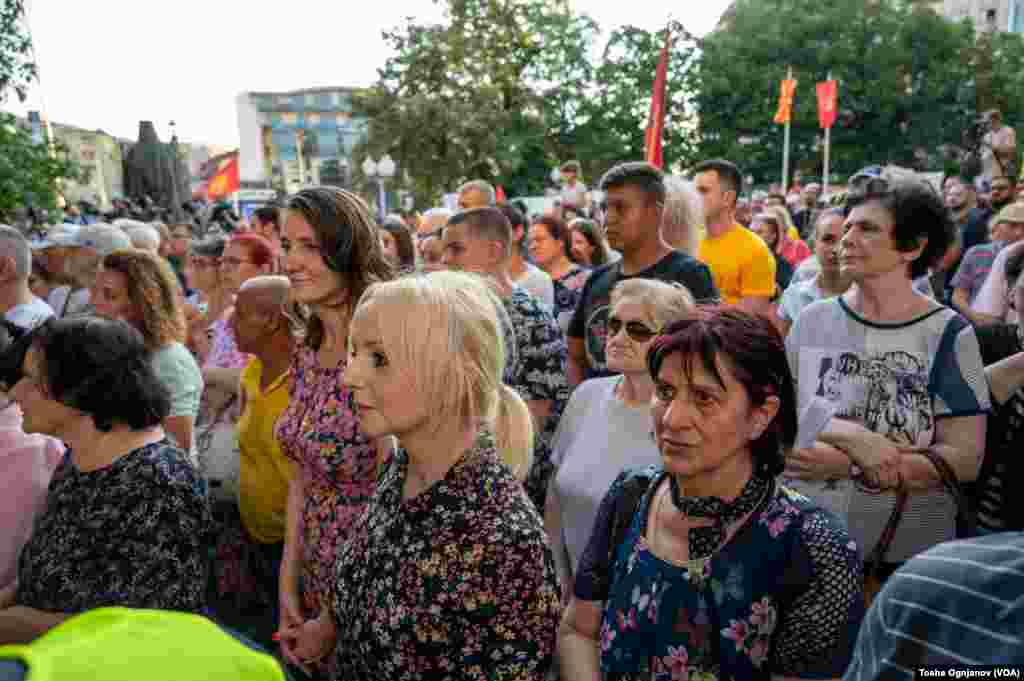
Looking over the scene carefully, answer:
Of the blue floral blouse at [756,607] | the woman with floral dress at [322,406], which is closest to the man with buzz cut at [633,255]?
the woman with floral dress at [322,406]

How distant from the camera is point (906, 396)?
256cm

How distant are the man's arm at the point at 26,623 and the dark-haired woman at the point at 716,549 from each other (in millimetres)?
1471

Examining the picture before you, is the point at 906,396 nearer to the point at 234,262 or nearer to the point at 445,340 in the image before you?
the point at 445,340

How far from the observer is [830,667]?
1606 mm

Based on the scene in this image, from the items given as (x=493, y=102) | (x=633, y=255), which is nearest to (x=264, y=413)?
(x=633, y=255)

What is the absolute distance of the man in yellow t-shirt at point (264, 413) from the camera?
3.03 m

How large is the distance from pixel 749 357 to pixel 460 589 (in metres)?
0.79

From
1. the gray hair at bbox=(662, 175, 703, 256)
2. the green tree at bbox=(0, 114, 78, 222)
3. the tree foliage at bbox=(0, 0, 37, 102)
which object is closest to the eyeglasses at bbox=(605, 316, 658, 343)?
the gray hair at bbox=(662, 175, 703, 256)

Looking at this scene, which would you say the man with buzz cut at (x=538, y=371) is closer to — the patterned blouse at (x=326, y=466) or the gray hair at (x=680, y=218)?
the gray hair at (x=680, y=218)

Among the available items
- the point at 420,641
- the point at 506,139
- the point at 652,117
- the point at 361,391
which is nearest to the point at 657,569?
the point at 420,641

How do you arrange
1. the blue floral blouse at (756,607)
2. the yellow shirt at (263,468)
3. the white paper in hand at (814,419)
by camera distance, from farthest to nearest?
1. the yellow shirt at (263,468)
2. the white paper in hand at (814,419)
3. the blue floral blouse at (756,607)

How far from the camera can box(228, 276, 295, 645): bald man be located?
119 inches

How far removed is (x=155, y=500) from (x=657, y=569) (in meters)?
1.48

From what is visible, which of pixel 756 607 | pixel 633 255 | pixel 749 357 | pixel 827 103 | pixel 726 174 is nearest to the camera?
pixel 756 607
